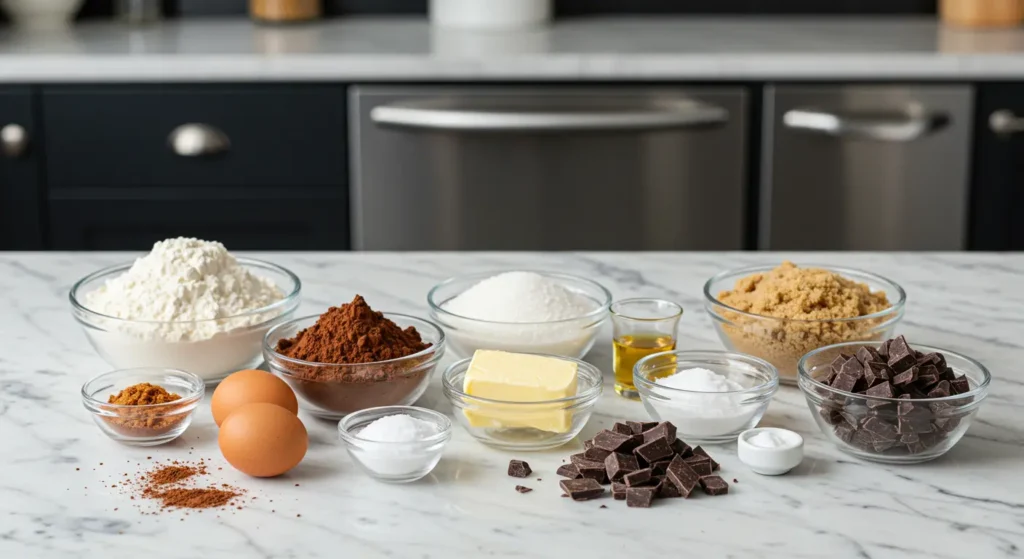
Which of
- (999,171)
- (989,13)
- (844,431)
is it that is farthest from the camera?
(989,13)

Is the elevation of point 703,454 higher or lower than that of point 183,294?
lower

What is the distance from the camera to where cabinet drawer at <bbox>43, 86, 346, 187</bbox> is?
2.82 metres

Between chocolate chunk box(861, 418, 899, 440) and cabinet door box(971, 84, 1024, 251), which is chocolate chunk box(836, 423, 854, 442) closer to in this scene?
chocolate chunk box(861, 418, 899, 440)

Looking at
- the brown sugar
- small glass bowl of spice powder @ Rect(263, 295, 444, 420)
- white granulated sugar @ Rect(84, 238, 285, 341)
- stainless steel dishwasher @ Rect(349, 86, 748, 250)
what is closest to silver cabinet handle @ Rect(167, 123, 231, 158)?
stainless steel dishwasher @ Rect(349, 86, 748, 250)

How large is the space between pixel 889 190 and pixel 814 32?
1.82 ft

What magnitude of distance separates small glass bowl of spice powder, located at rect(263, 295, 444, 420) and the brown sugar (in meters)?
0.37

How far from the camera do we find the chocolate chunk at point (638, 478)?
3.78 feet

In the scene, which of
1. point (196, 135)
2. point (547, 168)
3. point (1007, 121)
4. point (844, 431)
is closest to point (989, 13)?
point (1007, 121)

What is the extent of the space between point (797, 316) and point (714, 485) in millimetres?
349

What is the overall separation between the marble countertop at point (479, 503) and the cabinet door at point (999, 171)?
1.46m

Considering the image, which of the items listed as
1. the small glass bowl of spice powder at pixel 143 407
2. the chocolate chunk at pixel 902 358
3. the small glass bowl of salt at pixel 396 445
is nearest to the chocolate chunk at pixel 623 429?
the small glass bowl of salt at pixel 396 445

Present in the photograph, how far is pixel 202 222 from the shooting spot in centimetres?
293

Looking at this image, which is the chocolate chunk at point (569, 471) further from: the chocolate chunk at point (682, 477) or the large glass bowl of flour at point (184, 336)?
the large glass bowl of flour at point (184, 336)

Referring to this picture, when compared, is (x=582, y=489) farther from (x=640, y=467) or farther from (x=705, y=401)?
(x=705, y=401)
